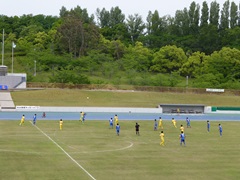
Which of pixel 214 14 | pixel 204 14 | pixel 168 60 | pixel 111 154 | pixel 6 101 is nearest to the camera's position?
pixel 111 154

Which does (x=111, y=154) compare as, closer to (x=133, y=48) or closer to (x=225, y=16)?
(x=133, y=48)

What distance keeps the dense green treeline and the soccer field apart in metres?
52.3

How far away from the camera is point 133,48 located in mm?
128625

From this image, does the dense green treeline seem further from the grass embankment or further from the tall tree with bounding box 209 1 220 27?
the grass embankment

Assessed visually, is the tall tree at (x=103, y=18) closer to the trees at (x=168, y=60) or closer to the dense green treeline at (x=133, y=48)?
the dense green treeline at (x=133, y=48)

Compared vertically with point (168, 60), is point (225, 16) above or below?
above

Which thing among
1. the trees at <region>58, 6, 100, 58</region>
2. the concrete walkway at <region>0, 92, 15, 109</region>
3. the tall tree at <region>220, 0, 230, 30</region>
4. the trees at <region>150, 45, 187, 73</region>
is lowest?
the concrete walkway at <region>0, 92, 15, 109</region>

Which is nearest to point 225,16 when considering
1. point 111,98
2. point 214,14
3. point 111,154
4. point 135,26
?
point 214,14

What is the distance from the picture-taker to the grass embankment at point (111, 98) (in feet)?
247

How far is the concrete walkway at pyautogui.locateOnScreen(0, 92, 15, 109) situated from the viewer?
222ft

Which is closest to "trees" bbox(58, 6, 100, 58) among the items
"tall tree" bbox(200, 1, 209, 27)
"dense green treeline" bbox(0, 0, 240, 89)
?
"dense green treeline" bbox(0, 0, 240, 89)

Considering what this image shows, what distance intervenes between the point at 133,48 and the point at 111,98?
49239 mm

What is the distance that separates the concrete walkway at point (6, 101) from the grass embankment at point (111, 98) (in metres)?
0.85

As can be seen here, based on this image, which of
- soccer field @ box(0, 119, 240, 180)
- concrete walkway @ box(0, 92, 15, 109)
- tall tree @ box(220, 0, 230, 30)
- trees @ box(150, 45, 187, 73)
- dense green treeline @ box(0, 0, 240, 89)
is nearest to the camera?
soccer field @ box(0, 119, 240, 180)
